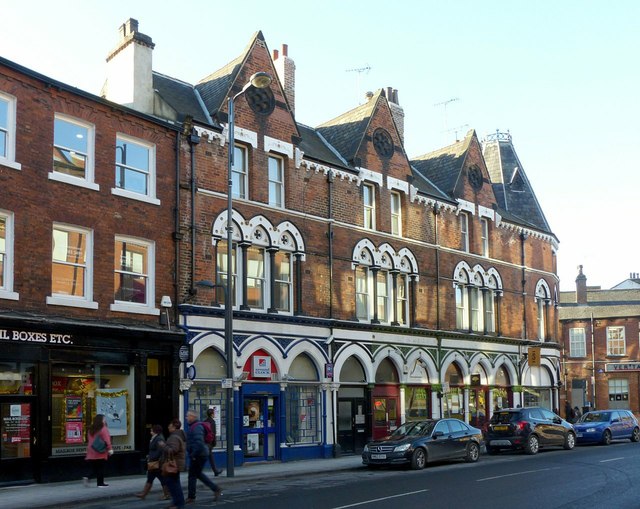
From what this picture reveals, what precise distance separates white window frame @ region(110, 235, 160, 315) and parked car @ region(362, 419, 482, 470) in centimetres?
720

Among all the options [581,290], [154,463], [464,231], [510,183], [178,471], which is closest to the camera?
[178,471]

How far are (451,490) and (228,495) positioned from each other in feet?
15.1

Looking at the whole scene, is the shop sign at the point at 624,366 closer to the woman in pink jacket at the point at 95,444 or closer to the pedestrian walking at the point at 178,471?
the woman in pink jacket at the point at 95,444

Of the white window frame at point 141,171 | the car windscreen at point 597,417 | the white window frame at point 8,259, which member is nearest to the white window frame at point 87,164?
the white window frame at point 141,171

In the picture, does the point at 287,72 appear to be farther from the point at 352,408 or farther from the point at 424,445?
the point at 424,445

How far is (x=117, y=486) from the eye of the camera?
19250 mm

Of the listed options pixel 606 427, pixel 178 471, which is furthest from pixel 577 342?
pixel 178 471

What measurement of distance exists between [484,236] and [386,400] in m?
10.4

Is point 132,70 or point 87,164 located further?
point 132,70

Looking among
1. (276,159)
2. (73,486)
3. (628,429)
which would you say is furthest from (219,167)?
(628,429)

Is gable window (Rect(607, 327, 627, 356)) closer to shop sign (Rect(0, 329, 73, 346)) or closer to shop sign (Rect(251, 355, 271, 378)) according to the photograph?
shop sign (Rect(251, 355, 271, 378))

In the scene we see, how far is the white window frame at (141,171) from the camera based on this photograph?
22.8m

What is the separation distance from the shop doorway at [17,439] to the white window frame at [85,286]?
2.47m

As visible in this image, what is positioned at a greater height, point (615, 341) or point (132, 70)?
point (132, 70)
